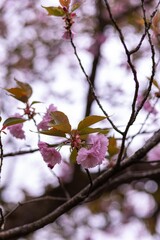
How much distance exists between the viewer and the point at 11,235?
1709 mm

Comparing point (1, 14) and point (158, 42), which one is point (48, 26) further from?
point (158, 42)

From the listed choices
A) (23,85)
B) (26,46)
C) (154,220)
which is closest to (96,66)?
(26,46)

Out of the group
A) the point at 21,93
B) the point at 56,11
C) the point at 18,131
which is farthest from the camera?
the point at 18,131

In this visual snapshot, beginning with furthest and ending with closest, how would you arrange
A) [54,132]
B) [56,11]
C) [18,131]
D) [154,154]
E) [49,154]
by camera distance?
[154,154], [18,131], [56,11], [49,154], [54,132]

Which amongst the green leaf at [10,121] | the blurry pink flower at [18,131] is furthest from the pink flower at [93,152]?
the blurry pink flower at [18,131]

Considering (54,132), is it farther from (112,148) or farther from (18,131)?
(112,148)

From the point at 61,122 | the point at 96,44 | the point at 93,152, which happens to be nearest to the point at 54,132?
the point at 61,122

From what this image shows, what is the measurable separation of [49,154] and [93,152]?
167 millimetres

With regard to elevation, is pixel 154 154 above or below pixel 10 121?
below

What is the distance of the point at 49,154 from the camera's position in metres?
1.48

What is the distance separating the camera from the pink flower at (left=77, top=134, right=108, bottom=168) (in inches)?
54.1

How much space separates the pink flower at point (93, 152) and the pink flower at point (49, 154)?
0.36 feet

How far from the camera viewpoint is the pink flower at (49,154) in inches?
57.7

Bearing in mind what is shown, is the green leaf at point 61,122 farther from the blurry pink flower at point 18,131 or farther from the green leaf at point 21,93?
the blurry pink flower at point 18,131
